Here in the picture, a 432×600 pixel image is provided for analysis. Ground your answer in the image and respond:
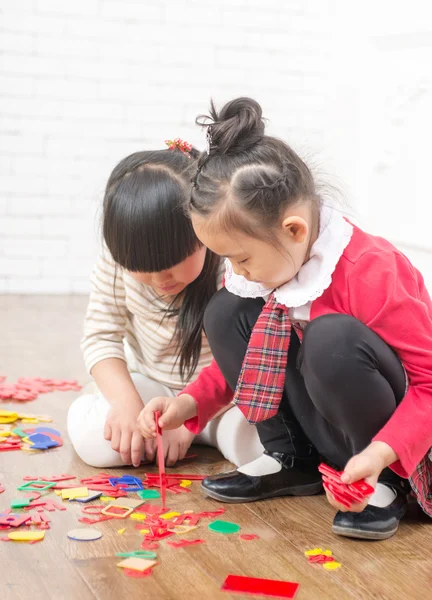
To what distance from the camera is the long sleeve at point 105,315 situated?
1385 mm

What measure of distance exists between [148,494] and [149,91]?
2426 millimetres

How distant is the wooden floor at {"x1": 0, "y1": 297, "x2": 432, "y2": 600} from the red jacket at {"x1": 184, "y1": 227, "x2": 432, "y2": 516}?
0.36ft

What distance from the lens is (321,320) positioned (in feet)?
3.37

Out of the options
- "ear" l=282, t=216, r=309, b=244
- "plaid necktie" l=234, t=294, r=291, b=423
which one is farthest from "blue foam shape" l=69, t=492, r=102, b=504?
"ear" l=282, t=216, r=309, b=244

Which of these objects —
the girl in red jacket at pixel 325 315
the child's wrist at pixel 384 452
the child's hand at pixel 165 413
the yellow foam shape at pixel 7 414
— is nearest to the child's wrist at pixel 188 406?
the child's hand at pixel 165 413

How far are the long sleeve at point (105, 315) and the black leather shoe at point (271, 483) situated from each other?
34 centimetres

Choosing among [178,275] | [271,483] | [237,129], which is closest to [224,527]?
[271,483]

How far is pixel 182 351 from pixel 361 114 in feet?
7.13

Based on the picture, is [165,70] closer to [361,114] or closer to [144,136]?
[144,136]

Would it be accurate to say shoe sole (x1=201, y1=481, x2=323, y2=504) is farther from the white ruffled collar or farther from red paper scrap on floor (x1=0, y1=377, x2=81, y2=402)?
red paper scrap on floor (x1=0, y1=377, x2=81, y2=402)

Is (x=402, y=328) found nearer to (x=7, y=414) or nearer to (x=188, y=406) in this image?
(x=188, y=406)

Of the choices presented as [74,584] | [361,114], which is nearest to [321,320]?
[74,584]

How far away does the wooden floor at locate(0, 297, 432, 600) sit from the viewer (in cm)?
85

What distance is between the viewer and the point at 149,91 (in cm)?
330
